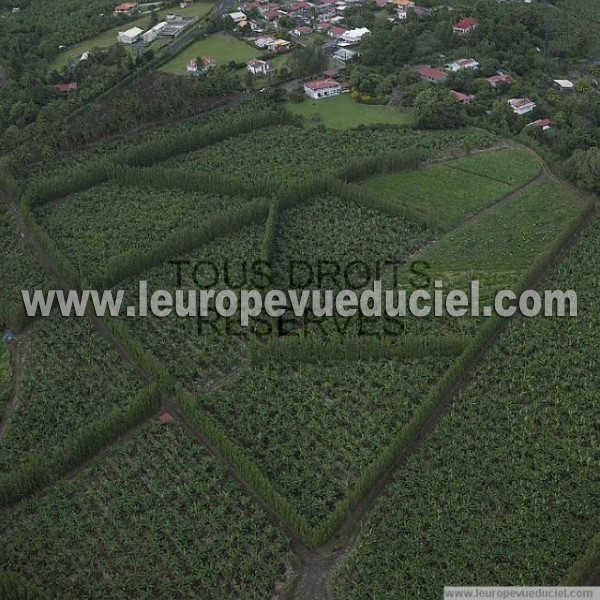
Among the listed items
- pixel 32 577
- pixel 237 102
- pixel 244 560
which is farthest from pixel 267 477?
pixel 237 102

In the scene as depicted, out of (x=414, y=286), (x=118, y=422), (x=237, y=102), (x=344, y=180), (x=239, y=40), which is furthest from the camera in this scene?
(x=239, y=40)

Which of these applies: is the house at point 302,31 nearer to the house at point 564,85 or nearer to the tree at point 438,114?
the tree at point 438,114

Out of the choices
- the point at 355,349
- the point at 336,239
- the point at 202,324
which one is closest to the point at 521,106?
the point at 336,239

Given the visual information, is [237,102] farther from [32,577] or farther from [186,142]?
[32,577]

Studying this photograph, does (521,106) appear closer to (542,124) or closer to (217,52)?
(542,124)

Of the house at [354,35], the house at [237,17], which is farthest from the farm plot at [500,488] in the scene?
the house at [237,17]

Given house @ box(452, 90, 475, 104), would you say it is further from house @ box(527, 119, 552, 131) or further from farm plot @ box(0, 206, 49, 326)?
farm plot @ box(0, 206, 49, 326)
